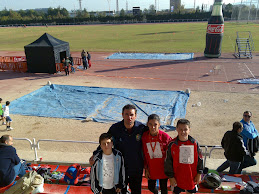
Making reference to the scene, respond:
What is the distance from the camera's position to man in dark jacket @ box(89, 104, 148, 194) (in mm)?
4047

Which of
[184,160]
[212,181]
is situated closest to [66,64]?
[212,181]

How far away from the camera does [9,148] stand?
4719 millimetres

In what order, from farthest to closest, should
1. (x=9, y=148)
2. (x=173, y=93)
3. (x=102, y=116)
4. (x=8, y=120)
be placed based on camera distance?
(x=173, y=93), (x=102, y=116), (x=8, y=120), (x=9, y=148)

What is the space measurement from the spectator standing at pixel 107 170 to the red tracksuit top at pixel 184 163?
2.65 feet

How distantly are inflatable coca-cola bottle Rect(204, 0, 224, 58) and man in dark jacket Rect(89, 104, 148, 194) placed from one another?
78.6ft

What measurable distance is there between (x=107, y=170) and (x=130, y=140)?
64 cm

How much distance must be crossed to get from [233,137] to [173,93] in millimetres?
9420

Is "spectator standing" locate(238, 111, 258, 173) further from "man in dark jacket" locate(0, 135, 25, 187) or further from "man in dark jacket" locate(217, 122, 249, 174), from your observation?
"man in dark jacket" locate(0, 135, 25, 187)

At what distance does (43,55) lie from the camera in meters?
20.8

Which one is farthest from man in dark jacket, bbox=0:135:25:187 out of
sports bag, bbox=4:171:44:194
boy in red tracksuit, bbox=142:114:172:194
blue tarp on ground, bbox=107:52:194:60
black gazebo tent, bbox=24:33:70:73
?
blue tarp on ground, bbox=107:52:194:60

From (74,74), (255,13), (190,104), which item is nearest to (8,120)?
(190,104)

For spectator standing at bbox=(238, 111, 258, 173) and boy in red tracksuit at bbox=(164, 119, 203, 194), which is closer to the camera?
boy in red tracksuit at bbox=(164, 119, 203, 194)

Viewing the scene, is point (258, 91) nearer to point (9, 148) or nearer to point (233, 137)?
point (233, 137)

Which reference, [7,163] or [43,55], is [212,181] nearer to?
[7,163]
